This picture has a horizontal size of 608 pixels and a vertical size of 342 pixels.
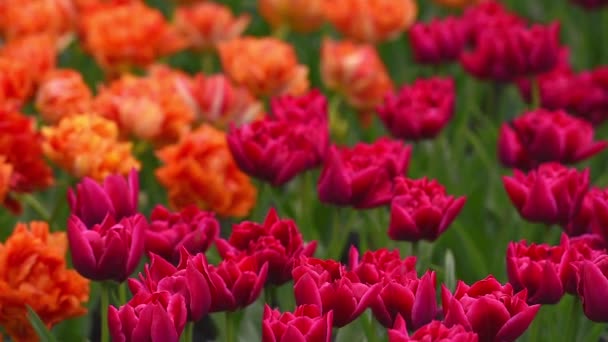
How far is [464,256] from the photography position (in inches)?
72.7

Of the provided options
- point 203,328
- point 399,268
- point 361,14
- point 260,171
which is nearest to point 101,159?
point 260,171

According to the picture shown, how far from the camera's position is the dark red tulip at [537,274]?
1286 mm

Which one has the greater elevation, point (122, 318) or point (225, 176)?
point (122, 318)

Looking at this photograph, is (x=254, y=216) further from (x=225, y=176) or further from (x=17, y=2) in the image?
→ (x=17, y=2)

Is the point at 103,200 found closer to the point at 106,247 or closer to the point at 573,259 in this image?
the point at 106,247

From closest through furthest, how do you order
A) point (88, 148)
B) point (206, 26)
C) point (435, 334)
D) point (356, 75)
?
point (435, 334) → point (88, 148) → point (356, 75) → point (206, 26)

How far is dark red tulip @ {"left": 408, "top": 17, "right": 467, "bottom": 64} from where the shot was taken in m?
2.54

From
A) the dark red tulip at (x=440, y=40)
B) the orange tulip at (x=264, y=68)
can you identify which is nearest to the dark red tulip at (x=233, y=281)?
the orange tulip at (x=264, y=68)

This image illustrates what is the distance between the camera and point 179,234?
139 cm

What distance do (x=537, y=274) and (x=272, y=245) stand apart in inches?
12.9

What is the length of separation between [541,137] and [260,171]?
0.49 m

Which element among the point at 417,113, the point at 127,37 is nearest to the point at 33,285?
the point at 417,113

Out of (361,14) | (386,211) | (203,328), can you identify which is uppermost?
(361,14)

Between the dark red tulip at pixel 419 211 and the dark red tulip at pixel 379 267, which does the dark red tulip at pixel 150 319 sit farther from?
the dark red tulip at pixel 419 211
